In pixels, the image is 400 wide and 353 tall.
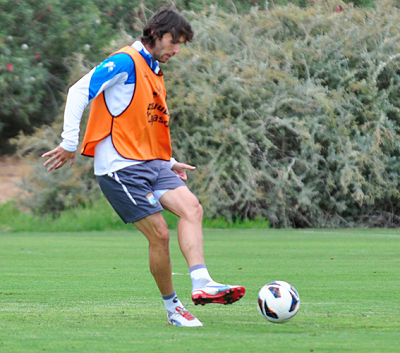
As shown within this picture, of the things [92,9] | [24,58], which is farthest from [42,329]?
[92,9]

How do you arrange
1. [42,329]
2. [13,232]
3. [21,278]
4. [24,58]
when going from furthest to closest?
[24,58] < [13,232] < [21,278] < [42,329]

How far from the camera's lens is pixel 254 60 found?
65.6 ft

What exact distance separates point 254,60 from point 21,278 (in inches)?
412

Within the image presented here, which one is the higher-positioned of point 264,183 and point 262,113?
point 262,113

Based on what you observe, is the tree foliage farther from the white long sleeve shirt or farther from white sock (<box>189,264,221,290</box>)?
white sock (<box>189,264,221,290</box>)

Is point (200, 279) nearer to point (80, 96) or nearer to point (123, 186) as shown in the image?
point (123, 186)

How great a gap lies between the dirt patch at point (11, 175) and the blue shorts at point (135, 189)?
44.9 feet

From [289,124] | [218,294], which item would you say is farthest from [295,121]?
[218,294]

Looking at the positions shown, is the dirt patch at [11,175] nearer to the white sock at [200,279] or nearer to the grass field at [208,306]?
the grass field at [208,306]

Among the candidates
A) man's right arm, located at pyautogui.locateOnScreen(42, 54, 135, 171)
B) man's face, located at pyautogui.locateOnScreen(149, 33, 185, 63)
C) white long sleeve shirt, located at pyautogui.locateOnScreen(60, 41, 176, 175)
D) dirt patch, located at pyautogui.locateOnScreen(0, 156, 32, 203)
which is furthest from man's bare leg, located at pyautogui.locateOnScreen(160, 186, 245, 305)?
dirt patch, located at pyautogui.locateOnScreen(0, 156, 32, 203)

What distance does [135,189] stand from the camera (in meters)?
6.75

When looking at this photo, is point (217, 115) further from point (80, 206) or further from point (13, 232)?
point (13, 232)

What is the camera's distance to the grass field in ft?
19.5

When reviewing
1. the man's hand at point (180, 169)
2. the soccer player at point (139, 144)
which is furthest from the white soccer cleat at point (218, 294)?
the man's hand at point (180, 169)
